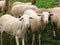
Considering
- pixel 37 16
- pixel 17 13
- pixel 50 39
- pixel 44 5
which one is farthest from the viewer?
pixel 44 5

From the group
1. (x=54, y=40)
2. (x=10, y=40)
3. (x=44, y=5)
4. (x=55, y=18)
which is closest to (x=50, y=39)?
(x=54, y=40)

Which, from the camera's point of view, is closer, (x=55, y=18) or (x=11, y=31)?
(x=11, y=31)

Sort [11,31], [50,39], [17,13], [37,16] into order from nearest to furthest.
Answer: [11,31] < [37,16] < [50,39] < [17,13]

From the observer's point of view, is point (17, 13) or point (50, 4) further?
point (50, 4)

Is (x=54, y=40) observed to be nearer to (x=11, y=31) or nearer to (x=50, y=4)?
(x=11, y=31)

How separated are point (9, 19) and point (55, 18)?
2.22 m

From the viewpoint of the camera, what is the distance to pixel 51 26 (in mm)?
11516

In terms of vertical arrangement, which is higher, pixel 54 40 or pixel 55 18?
pixel 55 18

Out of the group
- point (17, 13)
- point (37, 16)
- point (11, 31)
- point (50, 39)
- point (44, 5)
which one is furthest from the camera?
point (44, 5)

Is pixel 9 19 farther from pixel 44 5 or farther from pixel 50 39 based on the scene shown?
pixel 44 5

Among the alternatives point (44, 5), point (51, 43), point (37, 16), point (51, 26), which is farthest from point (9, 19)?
point (44, 5)

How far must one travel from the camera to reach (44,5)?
47.4 ft

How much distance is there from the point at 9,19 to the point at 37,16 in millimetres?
1165

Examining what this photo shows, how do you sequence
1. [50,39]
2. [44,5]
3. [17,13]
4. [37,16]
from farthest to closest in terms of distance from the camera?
[44,5], [17,13], [50,39], [37,16]
